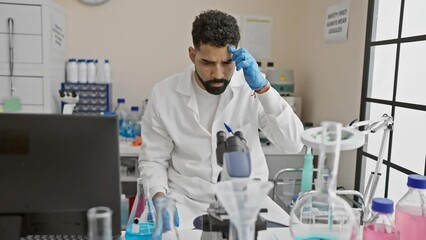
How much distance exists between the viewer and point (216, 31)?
1622 mm

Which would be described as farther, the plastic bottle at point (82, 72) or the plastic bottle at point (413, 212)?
the plastic bottle at point (82, 72)

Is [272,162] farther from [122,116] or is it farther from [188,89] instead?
[122,116]

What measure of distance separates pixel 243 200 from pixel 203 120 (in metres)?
1.10

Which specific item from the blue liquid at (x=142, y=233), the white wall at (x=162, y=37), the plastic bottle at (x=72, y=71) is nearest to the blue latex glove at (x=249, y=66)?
the blue liquid at (x=142, y=233)

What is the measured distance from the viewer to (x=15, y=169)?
836 mm

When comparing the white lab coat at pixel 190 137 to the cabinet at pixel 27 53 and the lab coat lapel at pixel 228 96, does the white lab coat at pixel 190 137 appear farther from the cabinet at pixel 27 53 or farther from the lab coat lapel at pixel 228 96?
the cabinet at pixel 27 53

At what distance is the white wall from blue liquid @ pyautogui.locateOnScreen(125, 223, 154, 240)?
2.03m

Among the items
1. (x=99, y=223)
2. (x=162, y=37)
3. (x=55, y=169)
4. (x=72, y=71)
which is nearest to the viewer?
(x=99, y=223)

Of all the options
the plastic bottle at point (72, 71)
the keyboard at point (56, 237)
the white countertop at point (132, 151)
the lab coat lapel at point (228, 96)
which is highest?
the plastic bottle at point (72, 71)

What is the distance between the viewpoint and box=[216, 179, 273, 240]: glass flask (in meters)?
0.72

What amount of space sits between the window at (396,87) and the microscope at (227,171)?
127 centimetres

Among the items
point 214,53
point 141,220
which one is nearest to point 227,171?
point 141,220

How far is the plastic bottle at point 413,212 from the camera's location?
100cm

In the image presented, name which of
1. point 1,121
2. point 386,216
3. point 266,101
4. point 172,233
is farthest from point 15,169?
point 266,101
